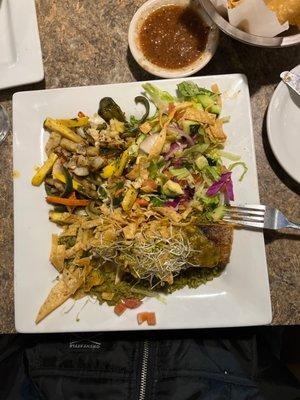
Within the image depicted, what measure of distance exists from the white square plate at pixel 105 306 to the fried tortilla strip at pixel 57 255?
0.02m

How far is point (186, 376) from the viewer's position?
1.68m

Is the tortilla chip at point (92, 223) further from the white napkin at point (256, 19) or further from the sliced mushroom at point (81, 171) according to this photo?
the white napkin at point (256, 19)

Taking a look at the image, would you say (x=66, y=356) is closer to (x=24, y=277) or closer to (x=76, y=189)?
(x=24, y=277)

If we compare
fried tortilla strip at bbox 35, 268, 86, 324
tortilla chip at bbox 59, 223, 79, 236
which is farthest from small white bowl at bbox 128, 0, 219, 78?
fried tortilla strip at bbox 35, 268, 86, 324

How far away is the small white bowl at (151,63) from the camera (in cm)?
155

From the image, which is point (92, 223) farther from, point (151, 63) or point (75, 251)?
point (151, 63)

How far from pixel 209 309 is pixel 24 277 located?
0.57 m

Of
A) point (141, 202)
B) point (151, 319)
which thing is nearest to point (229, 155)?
point (141, 202)

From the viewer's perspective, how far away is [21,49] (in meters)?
1.62

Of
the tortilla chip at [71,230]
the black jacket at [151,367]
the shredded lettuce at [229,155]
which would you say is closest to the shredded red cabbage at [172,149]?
the shredded lettuce at [229,155]

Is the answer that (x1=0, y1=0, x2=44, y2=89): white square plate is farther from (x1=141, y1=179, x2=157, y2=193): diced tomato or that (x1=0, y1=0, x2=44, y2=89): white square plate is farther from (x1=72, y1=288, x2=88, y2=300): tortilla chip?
(x1=72, y1=288, x2=88, y2=300): tortilla chip

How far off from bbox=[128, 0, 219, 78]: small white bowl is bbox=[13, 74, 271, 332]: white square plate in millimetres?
49

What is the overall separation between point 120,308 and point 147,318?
87mm

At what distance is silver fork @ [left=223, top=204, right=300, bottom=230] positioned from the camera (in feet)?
4.85
